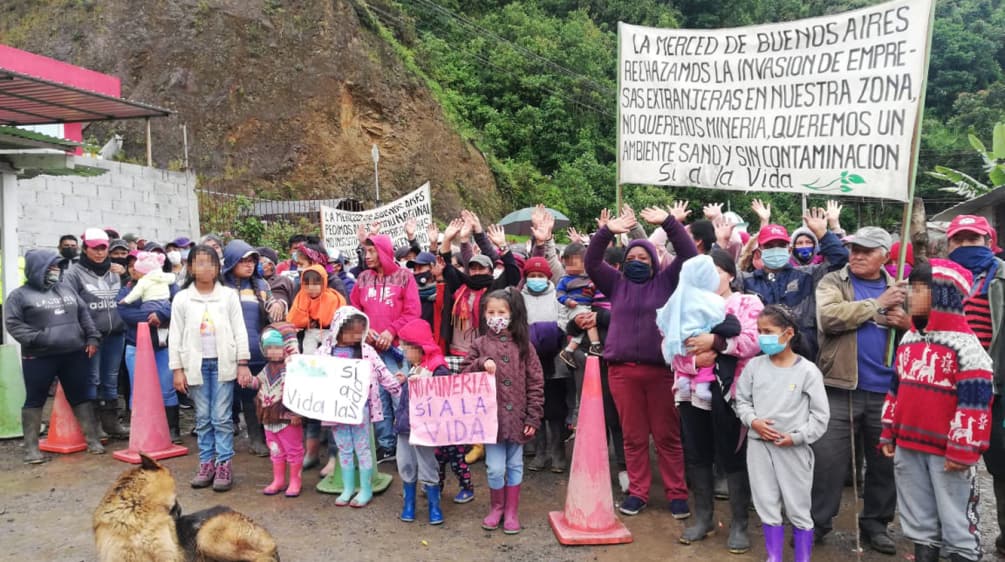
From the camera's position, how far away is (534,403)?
527 centimetres

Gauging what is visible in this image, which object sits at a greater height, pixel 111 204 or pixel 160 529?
pixel 111 204

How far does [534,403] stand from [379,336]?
5.80ft

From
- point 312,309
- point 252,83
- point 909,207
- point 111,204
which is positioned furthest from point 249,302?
point 252,83

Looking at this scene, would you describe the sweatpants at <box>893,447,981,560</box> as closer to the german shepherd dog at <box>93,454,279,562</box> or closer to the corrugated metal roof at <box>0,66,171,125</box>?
the german shepherd dog at <box>93,454,279,562</box>

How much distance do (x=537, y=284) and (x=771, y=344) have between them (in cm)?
249

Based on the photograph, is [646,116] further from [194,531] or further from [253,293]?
[194,531]

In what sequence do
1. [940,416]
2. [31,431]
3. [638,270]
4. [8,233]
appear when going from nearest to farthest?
1. [940,416]
2. [638,270]
3. [31,431]
4. [8,233]

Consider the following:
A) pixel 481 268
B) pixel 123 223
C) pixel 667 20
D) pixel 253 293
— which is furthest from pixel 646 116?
pixel 667 20

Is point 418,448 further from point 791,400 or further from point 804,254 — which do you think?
point 804,254

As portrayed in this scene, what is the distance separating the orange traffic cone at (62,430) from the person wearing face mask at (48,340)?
0.10m

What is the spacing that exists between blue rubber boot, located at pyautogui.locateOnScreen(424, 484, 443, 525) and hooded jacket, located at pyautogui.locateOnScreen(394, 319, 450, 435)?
1.54ft

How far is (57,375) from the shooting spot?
7.40 metres

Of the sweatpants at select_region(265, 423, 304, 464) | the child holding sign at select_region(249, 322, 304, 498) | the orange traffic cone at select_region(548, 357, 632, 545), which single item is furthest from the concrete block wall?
the orange traffic cone at select_region(548, 357, 632, 545)

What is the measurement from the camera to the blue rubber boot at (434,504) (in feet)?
17.6
